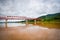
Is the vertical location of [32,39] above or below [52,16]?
below

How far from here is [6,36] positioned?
77.5 inches

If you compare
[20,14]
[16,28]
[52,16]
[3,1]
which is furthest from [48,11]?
[3,1]

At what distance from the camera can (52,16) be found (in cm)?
202

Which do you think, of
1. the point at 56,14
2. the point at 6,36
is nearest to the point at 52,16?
the point at 56,14

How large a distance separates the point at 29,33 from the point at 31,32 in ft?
0.12

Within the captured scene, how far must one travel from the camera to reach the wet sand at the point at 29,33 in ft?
6.46

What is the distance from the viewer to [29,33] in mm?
1992

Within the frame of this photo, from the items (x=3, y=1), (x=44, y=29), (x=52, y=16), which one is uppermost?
(x=3, y=1)

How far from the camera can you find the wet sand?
197cm

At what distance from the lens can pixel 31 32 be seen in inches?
78.7

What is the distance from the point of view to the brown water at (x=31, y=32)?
1.97 meters

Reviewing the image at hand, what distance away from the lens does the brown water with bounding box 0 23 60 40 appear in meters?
1.97

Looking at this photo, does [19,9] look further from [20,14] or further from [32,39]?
[32,39]

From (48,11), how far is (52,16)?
0.10 m
